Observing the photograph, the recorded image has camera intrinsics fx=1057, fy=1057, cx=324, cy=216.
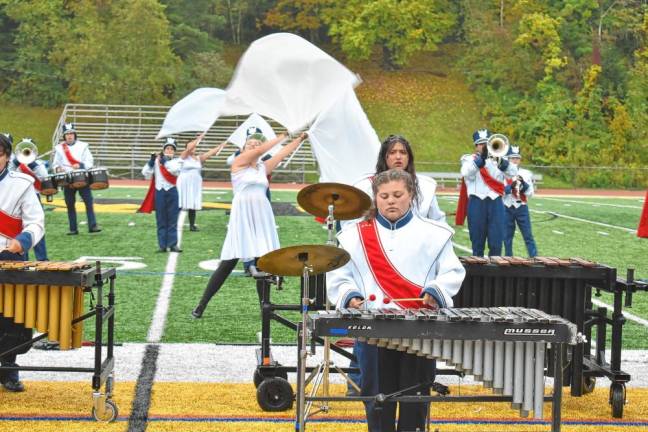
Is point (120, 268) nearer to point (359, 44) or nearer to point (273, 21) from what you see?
point (359, 44)

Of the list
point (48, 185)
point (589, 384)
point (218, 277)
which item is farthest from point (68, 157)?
point (589, 384)

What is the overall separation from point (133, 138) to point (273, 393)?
4121 centimetres

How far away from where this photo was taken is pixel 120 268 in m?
13.5

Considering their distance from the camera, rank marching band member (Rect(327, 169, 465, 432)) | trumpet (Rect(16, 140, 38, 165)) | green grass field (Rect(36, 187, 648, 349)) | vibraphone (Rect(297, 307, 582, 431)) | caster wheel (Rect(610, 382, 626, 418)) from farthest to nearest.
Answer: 1. trumpet (Rect(16, 140, 38, 165))
2. green grass field (Rect(36, 187, 648, 349))
3. caster wheel (Rect(610, 382, 626, 418))
4. marching band member (Rect(327, 169, 465, 432))
5. vibraphone (Rect(297, 307, 582, 431))

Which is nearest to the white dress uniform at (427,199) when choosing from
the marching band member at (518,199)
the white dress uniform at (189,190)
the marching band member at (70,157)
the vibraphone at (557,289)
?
the vibraphone at (557,289)

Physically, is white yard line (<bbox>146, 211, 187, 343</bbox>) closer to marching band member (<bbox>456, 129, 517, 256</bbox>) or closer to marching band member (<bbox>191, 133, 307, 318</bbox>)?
marching band member (<bbox>191, 133, 307, 318</bbox>)

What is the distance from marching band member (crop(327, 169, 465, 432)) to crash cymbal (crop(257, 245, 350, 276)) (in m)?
0.13

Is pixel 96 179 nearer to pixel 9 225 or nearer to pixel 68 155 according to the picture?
pixel 68 155

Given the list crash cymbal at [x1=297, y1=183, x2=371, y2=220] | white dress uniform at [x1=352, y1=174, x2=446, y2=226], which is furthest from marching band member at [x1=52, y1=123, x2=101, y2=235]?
crash cymbal at [x1=297, y1=183, x2=371, y2=220]

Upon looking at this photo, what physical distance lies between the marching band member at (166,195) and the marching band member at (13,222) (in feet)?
28.9

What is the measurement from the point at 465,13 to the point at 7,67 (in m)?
25.5

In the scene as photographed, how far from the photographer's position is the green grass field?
9.45m

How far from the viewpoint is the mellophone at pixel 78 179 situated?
16344 millimetres

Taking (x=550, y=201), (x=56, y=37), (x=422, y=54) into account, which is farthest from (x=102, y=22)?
(x=550, y=201)
